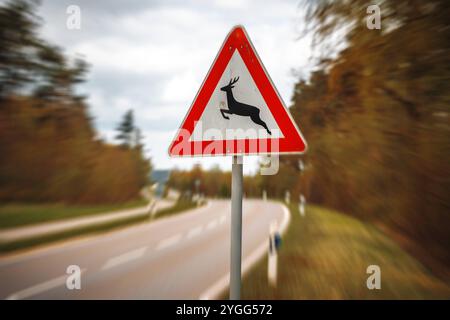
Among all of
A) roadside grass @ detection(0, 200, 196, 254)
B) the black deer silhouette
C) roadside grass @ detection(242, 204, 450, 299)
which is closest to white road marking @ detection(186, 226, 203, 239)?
roadside grass @ detection(0, 200, 196, 254)

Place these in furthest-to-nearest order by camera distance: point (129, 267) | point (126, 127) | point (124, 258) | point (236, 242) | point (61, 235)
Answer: point (126, 127) → point (61, 235) → point (124, 258) → point (129, 267) → point (236, 242)

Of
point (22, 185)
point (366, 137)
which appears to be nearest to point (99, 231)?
point (22, 185)

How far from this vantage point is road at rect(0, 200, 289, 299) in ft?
18.0

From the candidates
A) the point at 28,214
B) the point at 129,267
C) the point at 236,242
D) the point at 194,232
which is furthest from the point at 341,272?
the point at 28,214

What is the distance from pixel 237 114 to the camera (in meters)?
2.10

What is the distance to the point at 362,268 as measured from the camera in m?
6.93

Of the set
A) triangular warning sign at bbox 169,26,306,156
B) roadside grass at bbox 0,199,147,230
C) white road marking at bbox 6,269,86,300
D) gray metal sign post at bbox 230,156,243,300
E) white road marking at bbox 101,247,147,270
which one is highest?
triangular warning sign at bbox 169,26,306,156

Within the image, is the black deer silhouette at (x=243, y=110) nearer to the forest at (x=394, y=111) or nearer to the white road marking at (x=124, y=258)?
the forest at (x=394, y=111)

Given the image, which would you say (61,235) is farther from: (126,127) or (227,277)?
(126,127)

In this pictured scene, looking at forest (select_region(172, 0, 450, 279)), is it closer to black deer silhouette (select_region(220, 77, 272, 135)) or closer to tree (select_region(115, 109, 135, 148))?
black deer silhouette (select_region(220, 77, 272, 135))

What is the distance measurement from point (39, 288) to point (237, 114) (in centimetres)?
528

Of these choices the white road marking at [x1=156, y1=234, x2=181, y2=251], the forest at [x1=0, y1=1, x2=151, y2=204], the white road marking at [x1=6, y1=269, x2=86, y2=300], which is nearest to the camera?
the white road marking at [x1=6, y1=269, x2=86, y2=300]

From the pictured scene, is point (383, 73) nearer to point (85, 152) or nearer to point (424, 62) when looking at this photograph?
point (424, 62)

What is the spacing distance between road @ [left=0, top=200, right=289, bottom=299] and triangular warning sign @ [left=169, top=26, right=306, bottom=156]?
382 centimetres
